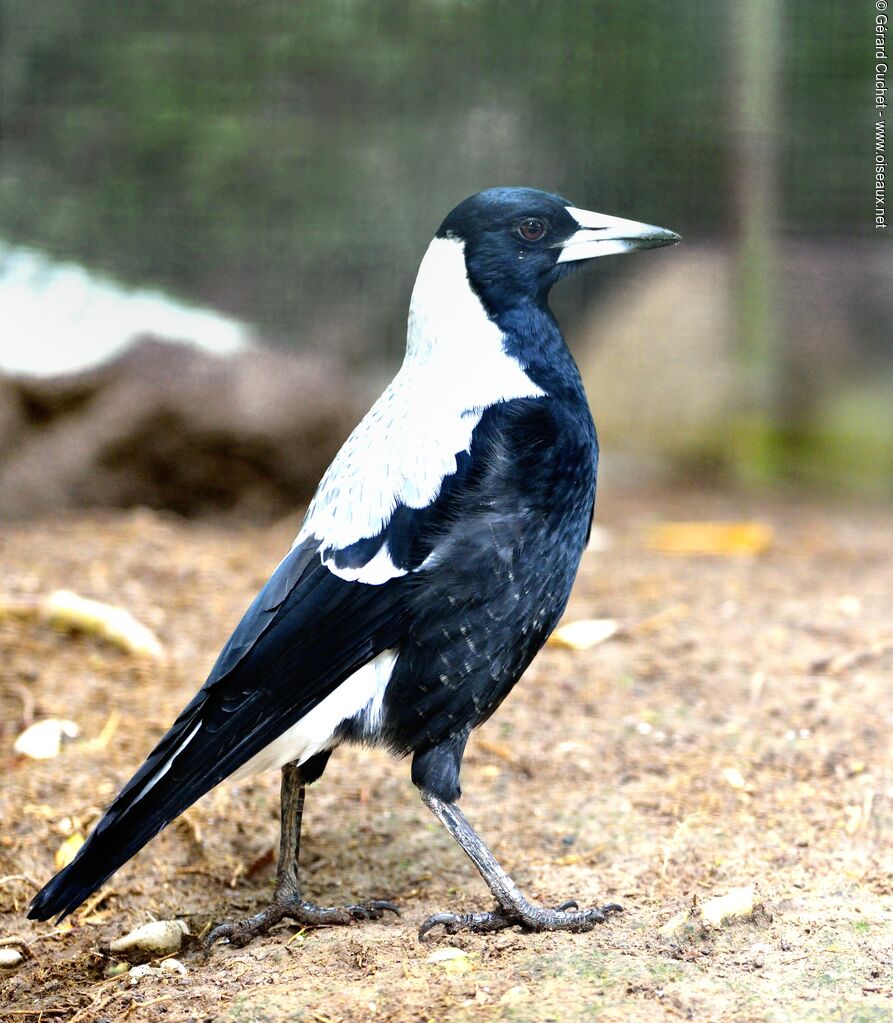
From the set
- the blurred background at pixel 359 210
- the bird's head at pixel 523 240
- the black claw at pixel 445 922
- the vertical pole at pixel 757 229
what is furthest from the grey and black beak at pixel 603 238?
the vertical pole at pixel 757 229

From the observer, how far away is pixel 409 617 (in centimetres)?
204

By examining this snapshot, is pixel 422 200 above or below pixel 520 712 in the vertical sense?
above

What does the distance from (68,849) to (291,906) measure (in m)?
0.51

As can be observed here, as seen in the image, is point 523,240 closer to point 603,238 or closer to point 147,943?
point 603,238

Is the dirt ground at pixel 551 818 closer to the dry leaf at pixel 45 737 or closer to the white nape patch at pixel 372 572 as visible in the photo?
the dry leaf at pixel 45 737

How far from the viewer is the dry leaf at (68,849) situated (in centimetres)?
235

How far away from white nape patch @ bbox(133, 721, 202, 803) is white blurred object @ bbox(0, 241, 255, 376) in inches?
113

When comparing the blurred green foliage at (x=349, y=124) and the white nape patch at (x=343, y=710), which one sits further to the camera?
the blurred green foliage at (x=349, y=124)

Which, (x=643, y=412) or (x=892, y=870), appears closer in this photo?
(x=892, y=870)

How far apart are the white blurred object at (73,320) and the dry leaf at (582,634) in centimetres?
197

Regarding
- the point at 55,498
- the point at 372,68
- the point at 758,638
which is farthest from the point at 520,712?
the point at 372,68

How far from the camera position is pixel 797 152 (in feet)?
17.0

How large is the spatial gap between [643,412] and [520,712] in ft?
9.72

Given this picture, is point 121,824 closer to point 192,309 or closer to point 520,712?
point 520,712
